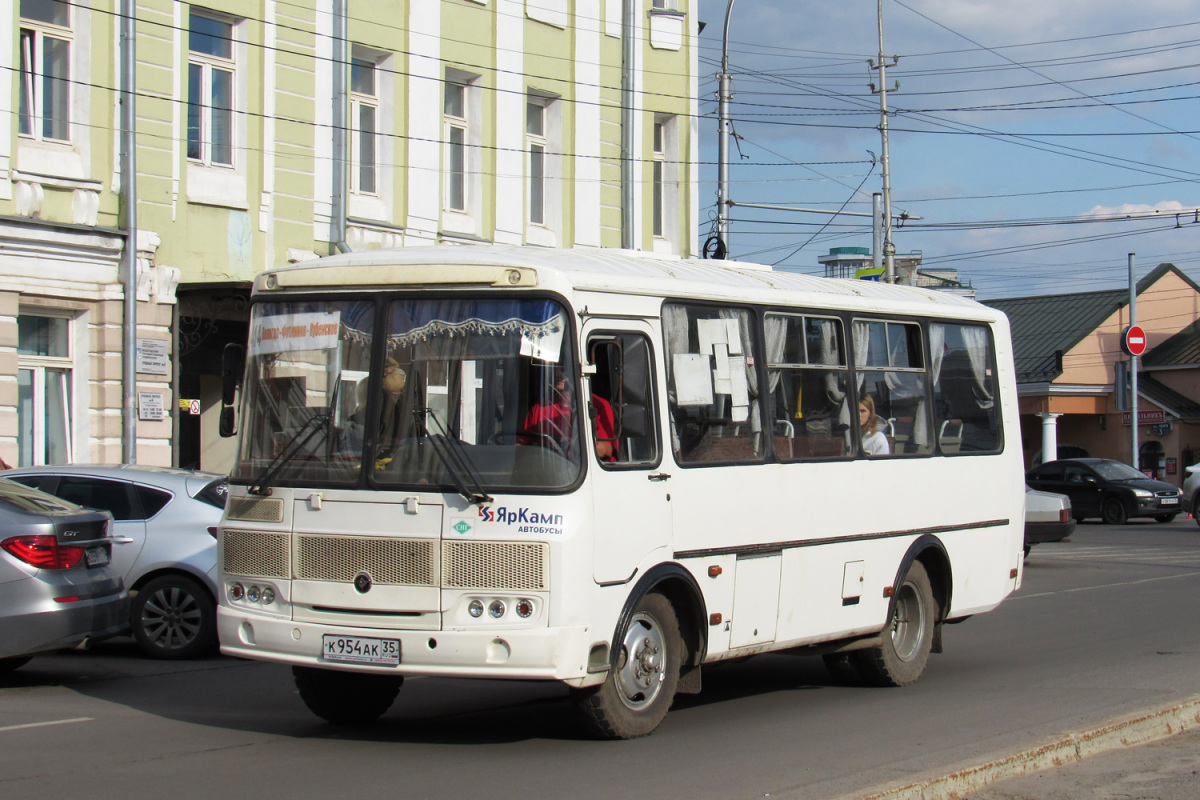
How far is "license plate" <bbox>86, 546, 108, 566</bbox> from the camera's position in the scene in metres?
11.1

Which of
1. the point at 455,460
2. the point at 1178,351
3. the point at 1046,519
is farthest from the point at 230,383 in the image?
the point at 1178,351

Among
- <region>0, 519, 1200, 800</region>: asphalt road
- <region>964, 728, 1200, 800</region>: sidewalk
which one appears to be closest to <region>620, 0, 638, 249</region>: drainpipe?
<region>0, 519, 1200, 800</region>: asphalt road

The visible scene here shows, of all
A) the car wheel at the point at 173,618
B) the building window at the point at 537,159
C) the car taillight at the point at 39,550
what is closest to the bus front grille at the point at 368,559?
the car taillight at the point at 39,550

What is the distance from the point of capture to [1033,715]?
369 inches

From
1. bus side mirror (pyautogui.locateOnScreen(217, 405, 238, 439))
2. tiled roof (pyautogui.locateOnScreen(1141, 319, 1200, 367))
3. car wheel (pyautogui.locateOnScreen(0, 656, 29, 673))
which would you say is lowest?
car wheel (pyautogui.locateOnScreen(0, 656, 29, 673))

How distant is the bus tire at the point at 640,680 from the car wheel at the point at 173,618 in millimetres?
5391

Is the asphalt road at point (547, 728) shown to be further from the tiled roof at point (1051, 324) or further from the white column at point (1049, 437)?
the tiled roof at point (1051, 324)

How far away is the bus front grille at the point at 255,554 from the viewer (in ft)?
27.6

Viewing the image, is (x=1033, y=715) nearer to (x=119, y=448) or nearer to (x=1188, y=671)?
(x=1188, y=671)

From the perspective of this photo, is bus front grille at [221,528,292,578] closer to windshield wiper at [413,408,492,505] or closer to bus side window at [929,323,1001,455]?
windshield wiper at [413,408,492,505]


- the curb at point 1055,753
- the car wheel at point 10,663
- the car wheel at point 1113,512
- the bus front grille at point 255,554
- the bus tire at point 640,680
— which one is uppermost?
the bus front grille at point 255,554

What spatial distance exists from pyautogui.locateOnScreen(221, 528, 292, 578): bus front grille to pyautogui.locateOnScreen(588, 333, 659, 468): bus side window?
1889 millimetres

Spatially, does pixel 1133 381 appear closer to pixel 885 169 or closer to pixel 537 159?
pixel 885 169

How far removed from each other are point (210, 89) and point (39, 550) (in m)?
12.1
